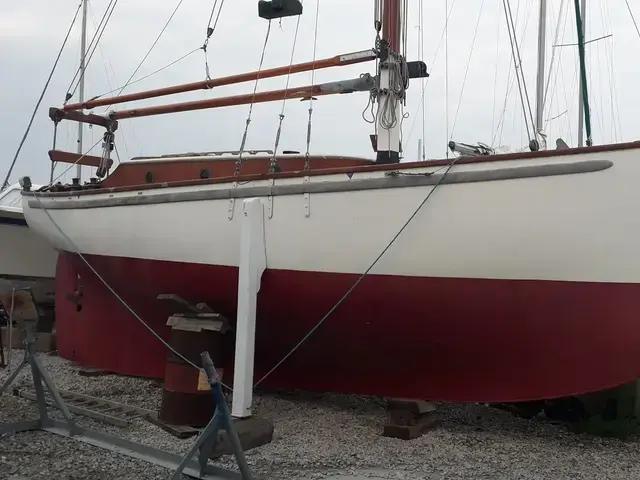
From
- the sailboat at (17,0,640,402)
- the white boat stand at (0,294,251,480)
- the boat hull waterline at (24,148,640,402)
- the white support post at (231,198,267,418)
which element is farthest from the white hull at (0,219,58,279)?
the white support post at (231,198,267,418)

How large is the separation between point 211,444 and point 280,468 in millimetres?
584

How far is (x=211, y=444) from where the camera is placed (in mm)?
3484

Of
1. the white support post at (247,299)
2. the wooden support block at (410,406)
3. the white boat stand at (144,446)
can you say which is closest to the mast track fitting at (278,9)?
the white support post at (247,299)

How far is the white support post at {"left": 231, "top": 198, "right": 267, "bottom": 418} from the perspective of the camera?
434cm

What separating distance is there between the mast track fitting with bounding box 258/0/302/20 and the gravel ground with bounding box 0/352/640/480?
356cm

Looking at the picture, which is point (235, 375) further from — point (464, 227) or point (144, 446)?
point (464, 227)

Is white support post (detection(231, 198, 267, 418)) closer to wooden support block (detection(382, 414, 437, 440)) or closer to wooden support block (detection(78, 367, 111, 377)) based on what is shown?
wooden support block (detection(382, 414, 437, 440))

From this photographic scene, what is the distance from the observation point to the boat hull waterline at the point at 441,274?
400 cm

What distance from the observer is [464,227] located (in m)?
4.20

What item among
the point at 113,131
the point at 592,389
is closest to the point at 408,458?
the point at 592,389

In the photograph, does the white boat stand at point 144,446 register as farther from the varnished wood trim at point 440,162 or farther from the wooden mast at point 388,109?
the wooden mast at point 388,109

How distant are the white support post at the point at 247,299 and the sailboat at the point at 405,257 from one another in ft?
0.53

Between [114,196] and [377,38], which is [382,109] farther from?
[114,196]

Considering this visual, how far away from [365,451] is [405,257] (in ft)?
4.51
